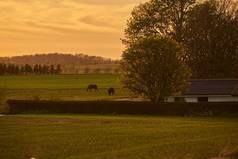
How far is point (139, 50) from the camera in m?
65.2

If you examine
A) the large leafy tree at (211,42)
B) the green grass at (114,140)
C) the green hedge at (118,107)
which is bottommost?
the green grass at (114,140)

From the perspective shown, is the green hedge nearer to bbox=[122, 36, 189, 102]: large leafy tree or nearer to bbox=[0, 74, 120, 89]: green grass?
bbox=[122, 36, 189, 102]: large leafy tree

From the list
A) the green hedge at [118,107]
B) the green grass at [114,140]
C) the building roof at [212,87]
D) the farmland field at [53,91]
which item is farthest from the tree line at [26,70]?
the green grass at [114,140]

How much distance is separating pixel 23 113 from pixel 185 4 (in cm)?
3347

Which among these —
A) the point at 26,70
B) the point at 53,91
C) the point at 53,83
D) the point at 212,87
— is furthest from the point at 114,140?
the point at 26,70

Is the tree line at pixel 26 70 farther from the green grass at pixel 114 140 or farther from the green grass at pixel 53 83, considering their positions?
the green grass at pixel 114 140

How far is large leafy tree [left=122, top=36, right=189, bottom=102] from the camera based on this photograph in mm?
63500

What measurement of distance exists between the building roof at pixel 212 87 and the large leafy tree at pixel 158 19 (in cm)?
1338

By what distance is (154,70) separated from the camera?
6372 cm

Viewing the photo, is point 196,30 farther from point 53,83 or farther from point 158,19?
point 53,83

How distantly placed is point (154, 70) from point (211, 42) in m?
21.3

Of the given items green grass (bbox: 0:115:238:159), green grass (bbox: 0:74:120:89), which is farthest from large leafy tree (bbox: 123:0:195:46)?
green grass (bbox: 0:115:238:159)

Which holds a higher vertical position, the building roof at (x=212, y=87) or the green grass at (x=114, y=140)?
the building roof at (x=212, y=87)

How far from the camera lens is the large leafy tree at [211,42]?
81062mm
